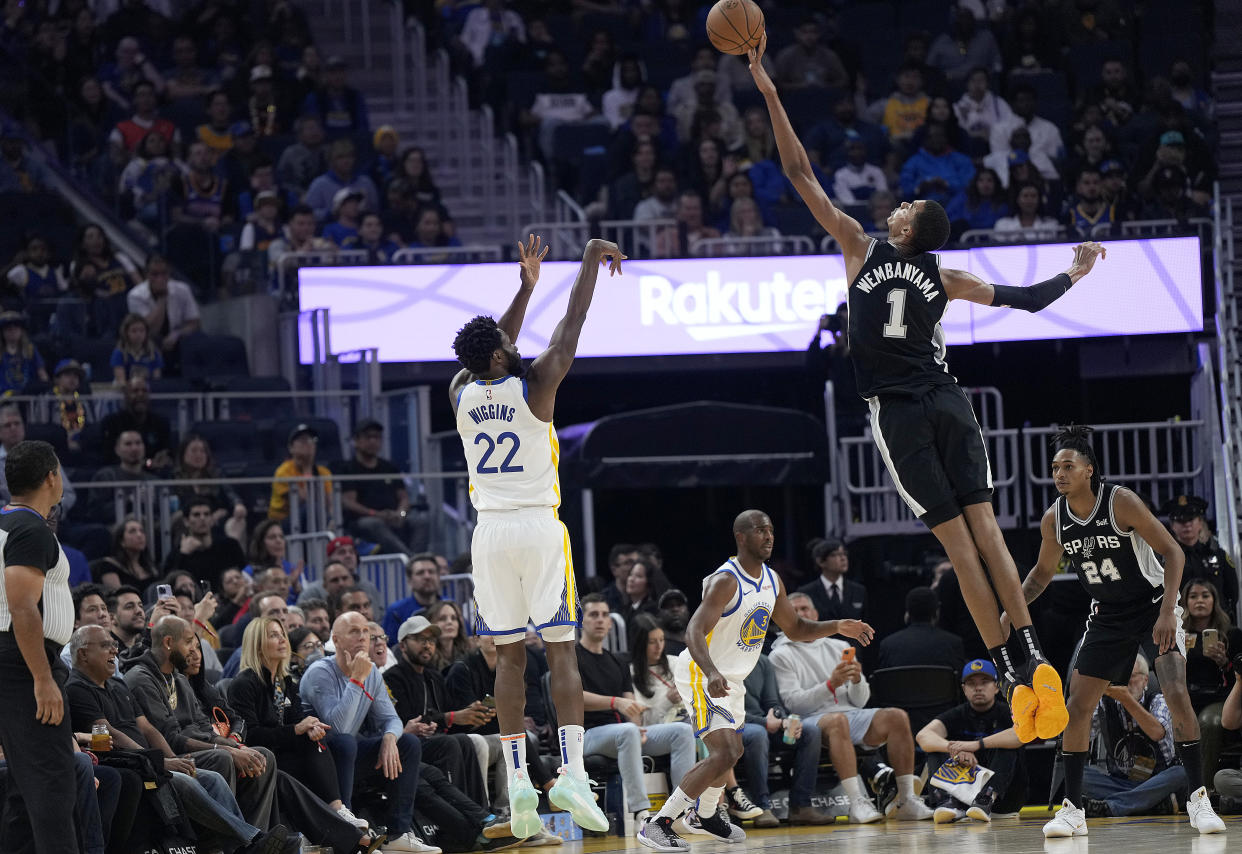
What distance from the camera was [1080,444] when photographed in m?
9.77

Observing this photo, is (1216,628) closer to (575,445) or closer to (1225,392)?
(1225,392)

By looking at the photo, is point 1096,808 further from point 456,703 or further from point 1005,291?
point 1005,291

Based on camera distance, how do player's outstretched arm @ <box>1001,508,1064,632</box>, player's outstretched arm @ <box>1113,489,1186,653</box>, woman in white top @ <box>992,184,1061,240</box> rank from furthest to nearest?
woman in white top @ <box>992,184,1061,240</box> < player's outstretched arm @ <box>1113,489,1186,653</box> < player's outstretched arm @ <box>1001,508,1064,632</box>

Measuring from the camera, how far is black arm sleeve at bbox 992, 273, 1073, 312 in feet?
26.6

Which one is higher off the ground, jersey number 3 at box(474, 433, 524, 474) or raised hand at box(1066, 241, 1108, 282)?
raised hand at box(1066, 241, 1108, 282)

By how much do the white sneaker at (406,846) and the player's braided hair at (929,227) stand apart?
4.92m

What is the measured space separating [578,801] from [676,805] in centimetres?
164

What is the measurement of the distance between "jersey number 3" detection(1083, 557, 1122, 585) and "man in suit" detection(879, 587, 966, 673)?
3.07 metres

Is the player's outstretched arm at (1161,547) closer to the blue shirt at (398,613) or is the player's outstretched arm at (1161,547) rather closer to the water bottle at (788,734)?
the water bottle at (788,734)

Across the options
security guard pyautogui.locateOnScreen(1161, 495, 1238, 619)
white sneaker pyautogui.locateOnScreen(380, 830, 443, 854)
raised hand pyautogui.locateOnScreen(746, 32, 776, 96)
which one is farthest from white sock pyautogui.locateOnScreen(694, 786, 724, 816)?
security guard pyautogui.locateOnScreen(1161, 495, 1238, 619)

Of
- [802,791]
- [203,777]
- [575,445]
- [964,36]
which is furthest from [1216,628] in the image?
[964,36]

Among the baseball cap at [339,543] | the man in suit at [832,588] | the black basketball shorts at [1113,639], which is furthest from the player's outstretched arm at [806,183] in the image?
the baseball cap at [339,543]

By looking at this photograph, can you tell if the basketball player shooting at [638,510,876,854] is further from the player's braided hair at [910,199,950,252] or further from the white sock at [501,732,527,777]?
the player's braided hair at [910,199,950,252]

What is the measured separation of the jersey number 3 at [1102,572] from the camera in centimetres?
970
